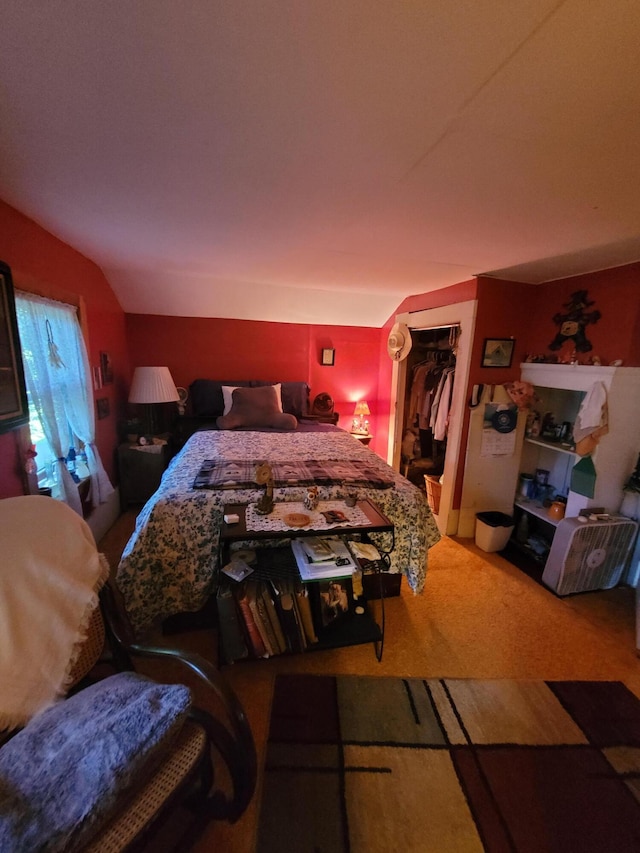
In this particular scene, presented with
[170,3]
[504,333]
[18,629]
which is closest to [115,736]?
[18,629]

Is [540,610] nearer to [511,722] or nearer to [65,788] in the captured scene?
[511,722]

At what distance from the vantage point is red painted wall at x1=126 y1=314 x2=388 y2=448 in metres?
3.72

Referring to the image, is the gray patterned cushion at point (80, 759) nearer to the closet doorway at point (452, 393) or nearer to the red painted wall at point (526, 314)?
the closet doorway at point (452, 393)

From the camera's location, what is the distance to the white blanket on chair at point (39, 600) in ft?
2.96

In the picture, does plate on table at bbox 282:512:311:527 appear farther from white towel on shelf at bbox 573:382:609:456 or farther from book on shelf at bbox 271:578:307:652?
white towel on shelf at bbox 573:382:609:456

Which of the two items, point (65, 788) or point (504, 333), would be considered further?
point (504, 333)

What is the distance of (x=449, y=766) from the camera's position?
126 centimetres

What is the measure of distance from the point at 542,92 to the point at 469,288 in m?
2.00

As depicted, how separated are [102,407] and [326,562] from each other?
8.20ft

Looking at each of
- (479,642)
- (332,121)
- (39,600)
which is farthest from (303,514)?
(332,121)

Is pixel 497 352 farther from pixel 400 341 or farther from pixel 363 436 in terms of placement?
pixel 363 436

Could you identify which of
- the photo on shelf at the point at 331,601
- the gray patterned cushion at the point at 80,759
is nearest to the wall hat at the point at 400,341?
the photo on shelf at the point at 331,601

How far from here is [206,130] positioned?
38.7 inches

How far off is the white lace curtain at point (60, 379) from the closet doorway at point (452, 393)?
9.06ft
